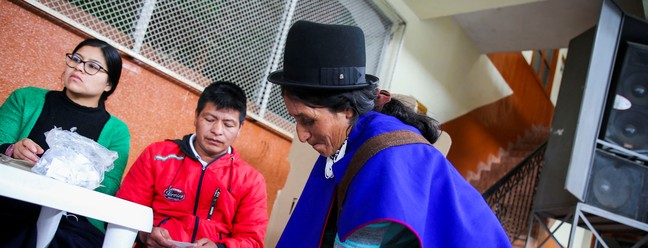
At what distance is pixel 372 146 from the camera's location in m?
1.22

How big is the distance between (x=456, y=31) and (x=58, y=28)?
5.44 m

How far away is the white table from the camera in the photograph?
100 centimetres

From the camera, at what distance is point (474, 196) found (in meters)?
1.30

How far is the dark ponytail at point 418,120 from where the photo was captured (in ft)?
4.71

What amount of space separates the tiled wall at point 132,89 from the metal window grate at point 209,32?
9cm

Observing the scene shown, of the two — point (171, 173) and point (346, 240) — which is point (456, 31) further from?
point (346, 240)

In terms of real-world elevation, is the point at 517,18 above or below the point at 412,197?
above

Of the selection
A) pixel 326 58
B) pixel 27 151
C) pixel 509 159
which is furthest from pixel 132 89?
pixel 509 159

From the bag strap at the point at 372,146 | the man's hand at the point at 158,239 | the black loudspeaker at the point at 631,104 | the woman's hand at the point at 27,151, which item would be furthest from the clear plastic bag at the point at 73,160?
the black loudspeaker at the point at 631,104

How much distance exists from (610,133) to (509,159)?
188 inches

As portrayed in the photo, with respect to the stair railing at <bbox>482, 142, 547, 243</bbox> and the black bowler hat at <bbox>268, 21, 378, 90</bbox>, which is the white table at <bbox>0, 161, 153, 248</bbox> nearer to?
the black bowler hat at <bbox>268, 21, 378, 90</bbox>

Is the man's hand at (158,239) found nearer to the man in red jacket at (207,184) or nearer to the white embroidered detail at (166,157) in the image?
the man in red jacket at (207,184)

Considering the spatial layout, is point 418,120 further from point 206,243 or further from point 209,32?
point 209,32

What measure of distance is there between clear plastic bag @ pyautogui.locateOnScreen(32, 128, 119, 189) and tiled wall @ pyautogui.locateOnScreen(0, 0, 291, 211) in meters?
1.38
